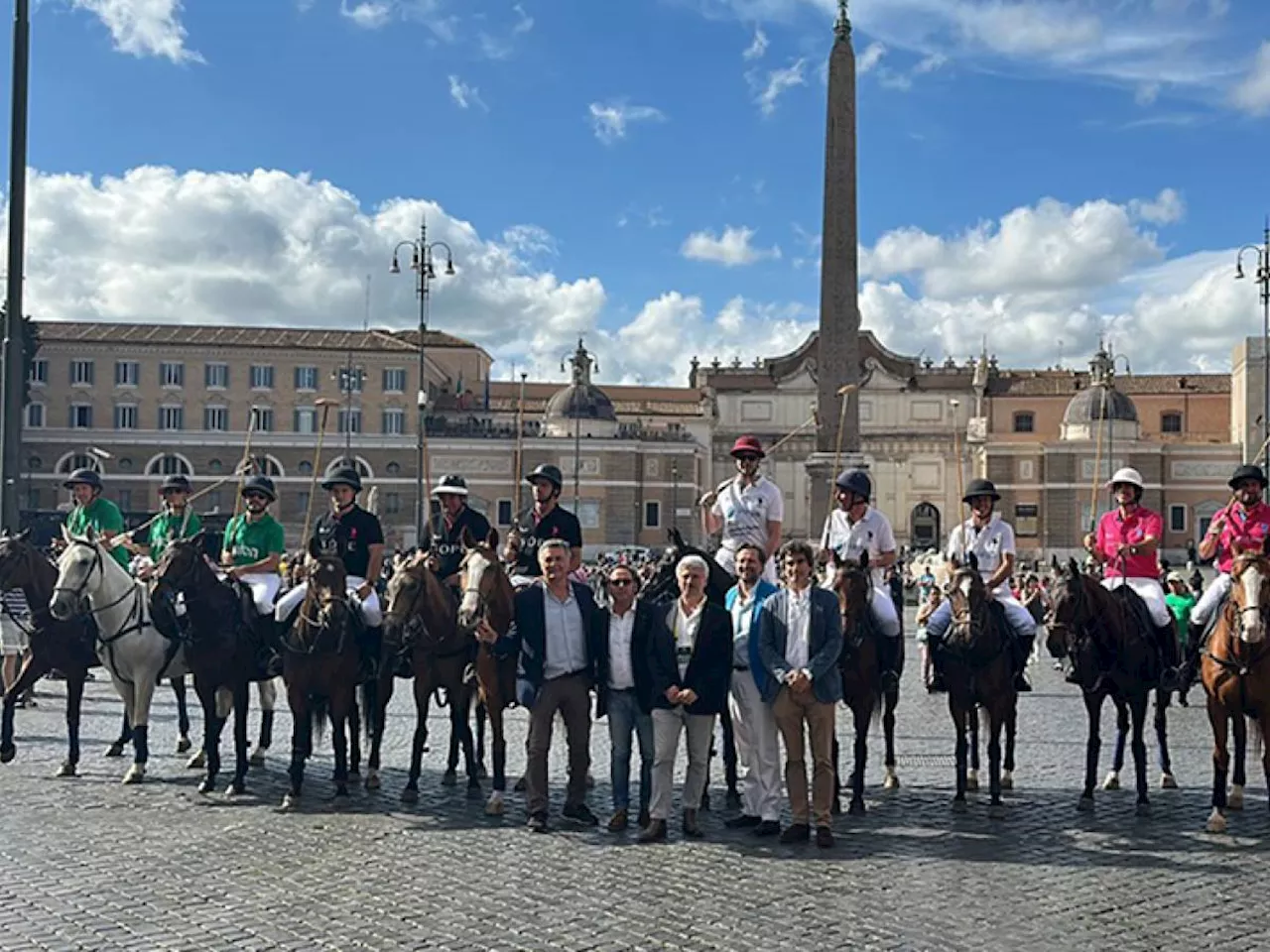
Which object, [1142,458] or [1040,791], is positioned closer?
[1040,791]

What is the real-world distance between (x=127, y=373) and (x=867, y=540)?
5613cm

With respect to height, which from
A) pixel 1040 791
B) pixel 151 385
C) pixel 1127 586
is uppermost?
pixel 151 385

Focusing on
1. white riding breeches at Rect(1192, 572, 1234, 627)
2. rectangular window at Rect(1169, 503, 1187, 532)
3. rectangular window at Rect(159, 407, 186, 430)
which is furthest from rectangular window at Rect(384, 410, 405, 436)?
white riding breeches at Rect(1192, 572, 1234, 627)

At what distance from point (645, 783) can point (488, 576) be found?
1.53 metres

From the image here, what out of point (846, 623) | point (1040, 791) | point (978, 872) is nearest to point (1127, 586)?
point (1040, 791)

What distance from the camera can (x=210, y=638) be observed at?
945cm

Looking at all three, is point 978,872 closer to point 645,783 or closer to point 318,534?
point 645,783

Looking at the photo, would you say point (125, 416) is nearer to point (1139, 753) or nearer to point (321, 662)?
point (321, 662)

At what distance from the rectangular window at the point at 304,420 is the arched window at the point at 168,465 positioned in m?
4.63

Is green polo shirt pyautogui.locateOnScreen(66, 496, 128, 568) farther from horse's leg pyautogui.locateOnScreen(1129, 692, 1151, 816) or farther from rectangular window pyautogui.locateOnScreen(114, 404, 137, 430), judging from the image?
rectangular window pyautogui.locateOnScreen(114, 404, 137, 430)

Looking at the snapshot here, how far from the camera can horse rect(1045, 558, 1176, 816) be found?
8914 mm

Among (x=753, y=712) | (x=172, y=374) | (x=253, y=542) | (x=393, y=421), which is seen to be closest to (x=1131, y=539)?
(x=753, y=712)

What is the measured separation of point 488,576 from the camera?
8.52 meters

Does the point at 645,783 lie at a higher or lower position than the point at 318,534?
lower
